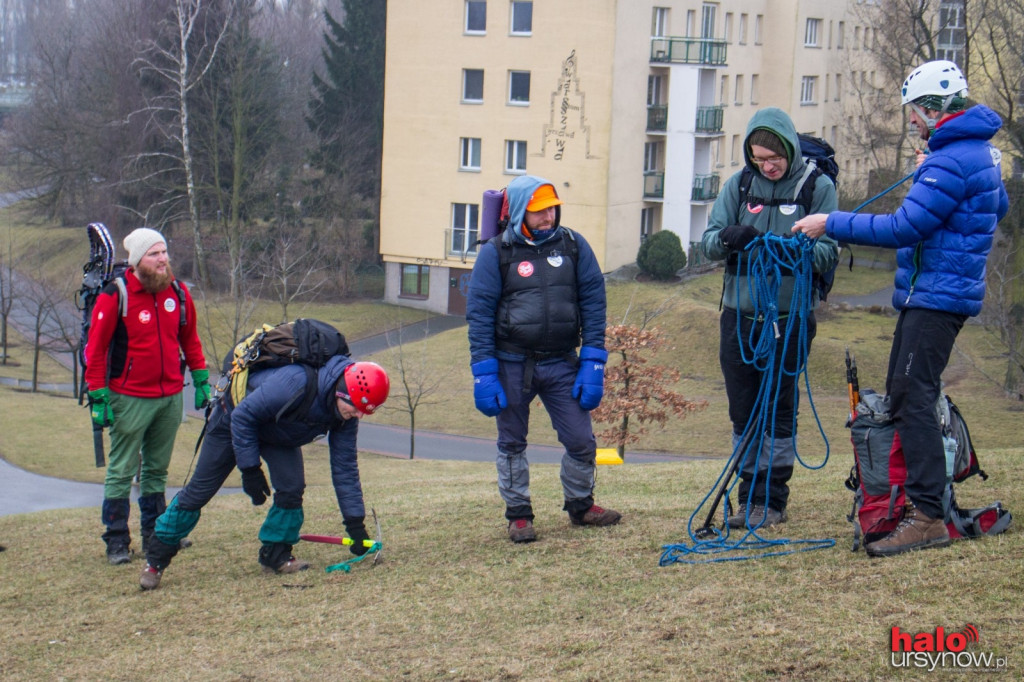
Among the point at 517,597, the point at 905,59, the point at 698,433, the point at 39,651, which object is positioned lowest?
the point at 698,433

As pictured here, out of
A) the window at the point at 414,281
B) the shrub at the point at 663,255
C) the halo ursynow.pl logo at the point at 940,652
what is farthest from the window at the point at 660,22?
the halo ursynow.pl logo at the point at 940,652

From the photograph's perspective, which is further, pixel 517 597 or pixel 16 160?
pixel 16 160

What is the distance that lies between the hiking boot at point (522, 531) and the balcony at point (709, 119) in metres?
36.1

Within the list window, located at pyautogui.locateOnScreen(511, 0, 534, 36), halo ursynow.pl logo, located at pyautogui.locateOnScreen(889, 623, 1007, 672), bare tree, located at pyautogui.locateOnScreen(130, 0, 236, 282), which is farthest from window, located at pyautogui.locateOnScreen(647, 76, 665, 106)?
halo ursynow.pl logo, located at pyautogui.locateOnScreen(889, 623, 1007, 672)

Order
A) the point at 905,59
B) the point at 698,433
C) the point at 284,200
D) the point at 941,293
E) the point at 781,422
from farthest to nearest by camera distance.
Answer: the point at 284,200, the point at 905,59, the point at 698,433, the point at 781,422, the point at 941,293

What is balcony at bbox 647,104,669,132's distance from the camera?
40625 mm

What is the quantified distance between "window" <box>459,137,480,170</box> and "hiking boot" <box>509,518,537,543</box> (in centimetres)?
3473

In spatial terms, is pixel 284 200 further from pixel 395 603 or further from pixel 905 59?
pixel 395 603

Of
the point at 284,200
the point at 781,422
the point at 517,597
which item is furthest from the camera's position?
the point at 284,200

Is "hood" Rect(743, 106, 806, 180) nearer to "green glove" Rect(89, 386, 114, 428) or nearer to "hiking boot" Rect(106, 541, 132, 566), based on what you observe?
"green glove" Rect(89, 386, 114, 428)

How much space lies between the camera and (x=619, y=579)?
556 centimetres

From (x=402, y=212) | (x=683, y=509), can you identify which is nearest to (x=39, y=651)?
(x=683, y=509)

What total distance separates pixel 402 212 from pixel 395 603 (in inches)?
1468

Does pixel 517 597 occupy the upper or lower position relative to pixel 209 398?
lower
